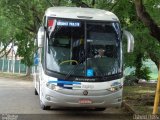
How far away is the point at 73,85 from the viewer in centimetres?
1186

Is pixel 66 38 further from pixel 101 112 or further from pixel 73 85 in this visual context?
pixel 101 112

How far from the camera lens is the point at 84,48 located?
12320 millimetres

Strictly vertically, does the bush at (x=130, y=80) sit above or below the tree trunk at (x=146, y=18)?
below

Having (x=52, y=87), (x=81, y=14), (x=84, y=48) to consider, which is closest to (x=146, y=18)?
(x=81, y=14)

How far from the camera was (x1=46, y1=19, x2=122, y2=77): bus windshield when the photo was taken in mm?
12102

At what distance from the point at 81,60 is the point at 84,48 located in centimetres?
42

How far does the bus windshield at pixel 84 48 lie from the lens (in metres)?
12.1

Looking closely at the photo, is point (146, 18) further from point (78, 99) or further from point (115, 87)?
point (78, 99)

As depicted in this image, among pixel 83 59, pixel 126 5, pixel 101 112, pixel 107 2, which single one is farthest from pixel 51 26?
pixel 107 2

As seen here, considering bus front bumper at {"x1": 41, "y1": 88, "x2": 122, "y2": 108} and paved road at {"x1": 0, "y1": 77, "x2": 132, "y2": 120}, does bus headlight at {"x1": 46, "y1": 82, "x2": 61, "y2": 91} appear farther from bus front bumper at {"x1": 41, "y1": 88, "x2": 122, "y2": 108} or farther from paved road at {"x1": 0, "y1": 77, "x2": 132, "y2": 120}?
paved road at {"x1": 0, "y1": 77, "x2": 132, "y2": 120}

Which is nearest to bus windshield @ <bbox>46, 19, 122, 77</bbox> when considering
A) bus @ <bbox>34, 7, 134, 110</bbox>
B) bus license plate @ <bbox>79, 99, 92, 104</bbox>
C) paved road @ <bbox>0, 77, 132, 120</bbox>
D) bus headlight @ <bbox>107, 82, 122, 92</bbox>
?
A: bus @ <bbox>34, 7, 134, 110</bbox>

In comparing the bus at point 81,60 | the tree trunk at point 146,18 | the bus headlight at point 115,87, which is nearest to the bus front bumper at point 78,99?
the bus at point 81,60

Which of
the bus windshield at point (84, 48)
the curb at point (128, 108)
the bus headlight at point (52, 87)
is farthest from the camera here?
the curb at point (128, 108)

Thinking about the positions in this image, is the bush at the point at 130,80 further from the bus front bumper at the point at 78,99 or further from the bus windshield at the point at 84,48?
the bus front bumper at the point at 78,99
